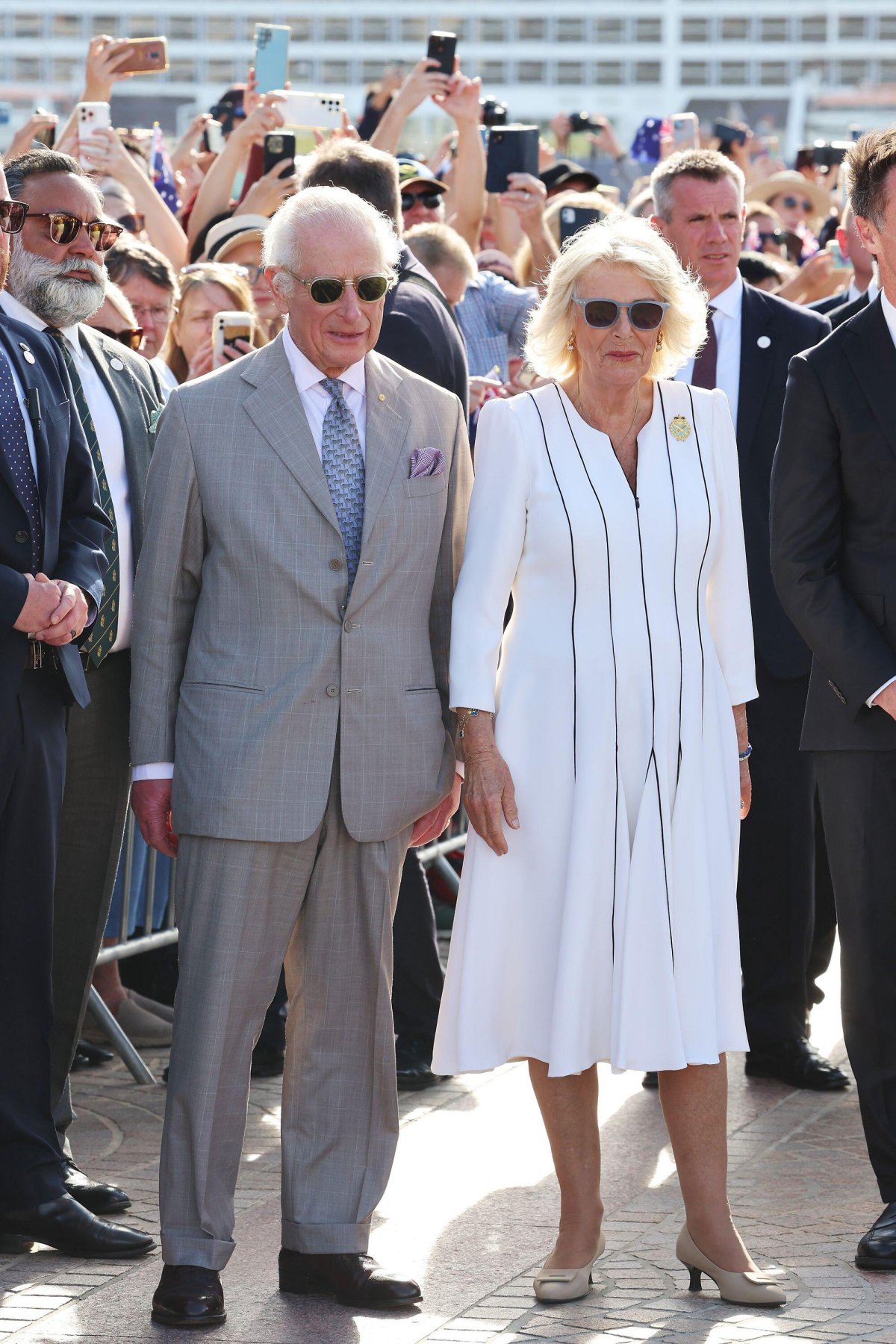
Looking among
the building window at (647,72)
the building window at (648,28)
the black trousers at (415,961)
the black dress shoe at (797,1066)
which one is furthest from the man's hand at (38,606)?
the building window at (648,28)

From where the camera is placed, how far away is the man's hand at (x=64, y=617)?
448cm

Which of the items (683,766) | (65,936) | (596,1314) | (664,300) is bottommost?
(596,1314)

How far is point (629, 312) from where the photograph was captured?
173 inches

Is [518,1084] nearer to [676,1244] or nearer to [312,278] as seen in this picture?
[676,1244]

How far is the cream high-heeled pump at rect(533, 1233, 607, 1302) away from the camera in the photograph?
436 centimetres

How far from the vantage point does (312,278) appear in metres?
4.35

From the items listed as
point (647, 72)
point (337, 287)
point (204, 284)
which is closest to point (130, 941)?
point (204, 284)

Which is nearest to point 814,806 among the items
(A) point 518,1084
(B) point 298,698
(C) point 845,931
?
(A) point 518,1084

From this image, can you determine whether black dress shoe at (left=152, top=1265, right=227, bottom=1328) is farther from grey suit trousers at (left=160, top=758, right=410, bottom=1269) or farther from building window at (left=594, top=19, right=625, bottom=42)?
building window at (left=594, top=19, right=625, bottom=42)

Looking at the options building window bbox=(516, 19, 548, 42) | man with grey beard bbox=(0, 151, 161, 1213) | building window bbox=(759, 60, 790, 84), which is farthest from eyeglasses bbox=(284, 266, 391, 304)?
building window bbox=(759, 60, 790, 84)

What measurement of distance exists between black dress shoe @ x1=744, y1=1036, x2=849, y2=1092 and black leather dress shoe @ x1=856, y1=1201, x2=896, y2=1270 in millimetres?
1479

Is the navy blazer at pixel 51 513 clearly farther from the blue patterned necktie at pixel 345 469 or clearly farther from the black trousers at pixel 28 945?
the blue patterned necktie at pixel 345 469

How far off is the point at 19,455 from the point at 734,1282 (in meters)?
2.32

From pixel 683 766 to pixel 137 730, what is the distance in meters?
1.14
